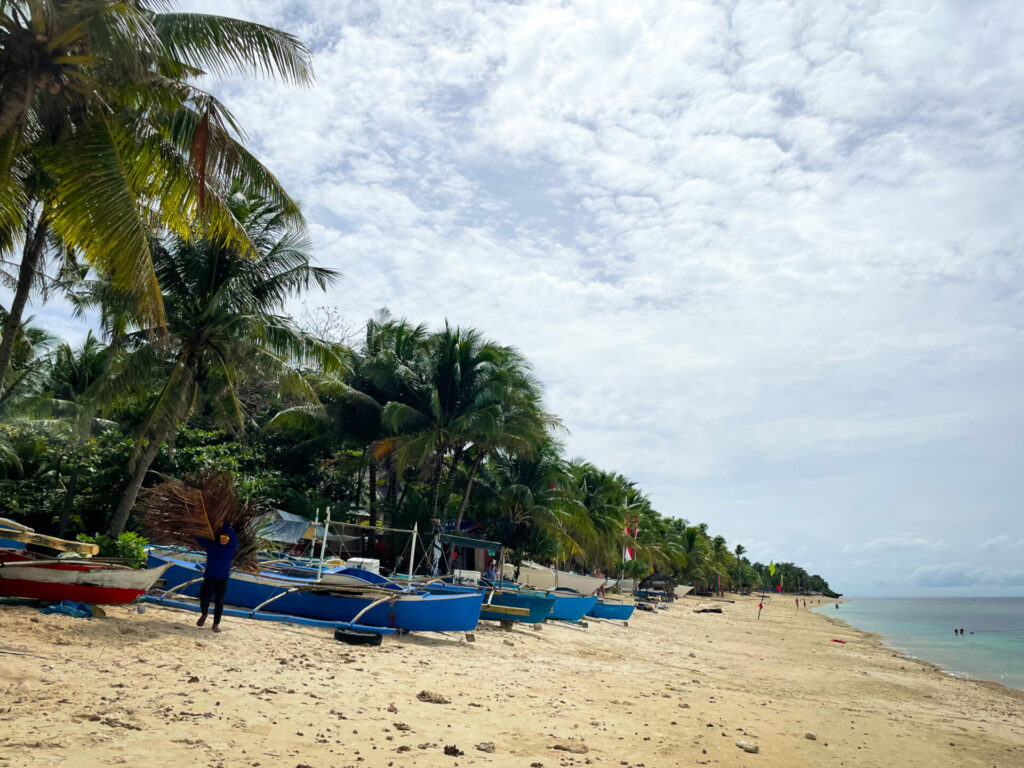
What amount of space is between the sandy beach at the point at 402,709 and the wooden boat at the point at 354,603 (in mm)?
489

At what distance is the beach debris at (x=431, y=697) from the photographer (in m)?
7.89

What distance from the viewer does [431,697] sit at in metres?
7.95

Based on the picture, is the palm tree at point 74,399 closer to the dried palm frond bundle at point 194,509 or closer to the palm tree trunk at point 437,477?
the dried palm frond bundle at point 194,509

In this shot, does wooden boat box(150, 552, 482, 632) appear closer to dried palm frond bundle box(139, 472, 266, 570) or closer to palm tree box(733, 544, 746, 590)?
dried palm frond bundle box(139, 472, 266, 570)

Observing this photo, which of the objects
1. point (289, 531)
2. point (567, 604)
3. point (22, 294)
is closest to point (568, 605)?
point (567, 604)

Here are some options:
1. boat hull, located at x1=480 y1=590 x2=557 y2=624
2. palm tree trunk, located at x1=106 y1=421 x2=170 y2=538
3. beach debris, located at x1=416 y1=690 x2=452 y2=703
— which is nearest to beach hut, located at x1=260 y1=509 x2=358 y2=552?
boat hull, located at x1=480 y1=590 x2=557 y2=624

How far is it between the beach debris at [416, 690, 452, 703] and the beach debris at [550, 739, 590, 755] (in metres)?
1.68

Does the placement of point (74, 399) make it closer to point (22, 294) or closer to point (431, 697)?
point (22, 294)

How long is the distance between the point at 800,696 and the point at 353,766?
10433mm

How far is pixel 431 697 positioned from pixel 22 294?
936 centimetres

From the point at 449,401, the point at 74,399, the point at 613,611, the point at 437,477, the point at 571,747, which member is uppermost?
the point at 449,401

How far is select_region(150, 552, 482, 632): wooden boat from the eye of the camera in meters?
13.1

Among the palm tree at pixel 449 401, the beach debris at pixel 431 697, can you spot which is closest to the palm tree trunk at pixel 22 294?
the beach debris at pixel 431 697

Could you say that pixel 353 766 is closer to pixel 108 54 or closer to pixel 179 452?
pixel 108 54
